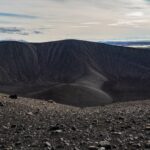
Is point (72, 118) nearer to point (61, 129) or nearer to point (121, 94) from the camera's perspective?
point (61, 129)

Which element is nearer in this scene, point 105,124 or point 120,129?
point 120,129

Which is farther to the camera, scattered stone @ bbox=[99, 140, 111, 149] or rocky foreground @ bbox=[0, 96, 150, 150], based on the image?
rocky foreground @ bbox=[0, 96, 150, 150]

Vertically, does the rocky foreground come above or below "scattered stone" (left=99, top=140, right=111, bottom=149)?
below

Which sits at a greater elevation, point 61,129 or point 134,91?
point 61,129

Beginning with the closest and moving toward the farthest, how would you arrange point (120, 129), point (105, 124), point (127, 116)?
point (120, 129), point (105, 124), point (127, 116)

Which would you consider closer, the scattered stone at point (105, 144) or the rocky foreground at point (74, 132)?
the scattered stone at point (105, 144)

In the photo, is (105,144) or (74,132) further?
(74,132)

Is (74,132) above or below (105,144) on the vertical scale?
below

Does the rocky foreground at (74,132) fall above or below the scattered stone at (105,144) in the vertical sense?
below

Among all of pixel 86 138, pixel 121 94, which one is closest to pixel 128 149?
pixel 86 138

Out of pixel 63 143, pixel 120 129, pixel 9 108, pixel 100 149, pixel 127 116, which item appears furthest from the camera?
pixel 9 108
